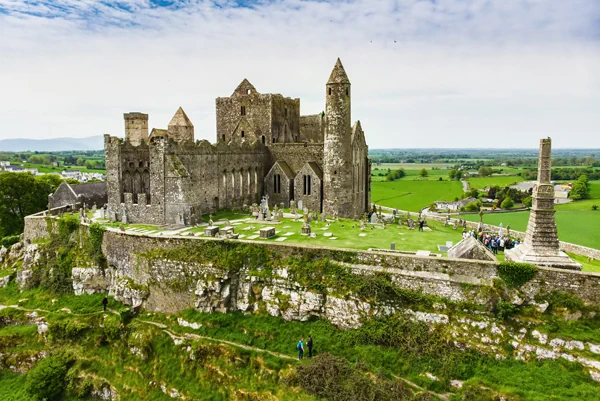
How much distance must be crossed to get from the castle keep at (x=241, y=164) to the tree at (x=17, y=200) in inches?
556

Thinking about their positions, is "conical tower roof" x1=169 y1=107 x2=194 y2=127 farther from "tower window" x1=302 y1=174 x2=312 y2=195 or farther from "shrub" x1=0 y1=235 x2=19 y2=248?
"shrub" x1=0 y1=235 x2=19 y2=248

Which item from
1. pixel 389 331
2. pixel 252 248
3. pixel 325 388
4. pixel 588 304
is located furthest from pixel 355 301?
pixel 588 304

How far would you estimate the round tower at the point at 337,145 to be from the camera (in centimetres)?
3459

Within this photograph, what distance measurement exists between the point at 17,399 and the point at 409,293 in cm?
2057

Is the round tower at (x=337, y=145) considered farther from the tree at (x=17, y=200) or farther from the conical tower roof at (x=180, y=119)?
the tree at (x=17, y=200)

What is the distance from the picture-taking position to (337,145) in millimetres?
34969

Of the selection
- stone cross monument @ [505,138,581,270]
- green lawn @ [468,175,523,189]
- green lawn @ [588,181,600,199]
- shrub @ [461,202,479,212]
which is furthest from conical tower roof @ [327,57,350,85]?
green lawn @ [468,175,523,189]

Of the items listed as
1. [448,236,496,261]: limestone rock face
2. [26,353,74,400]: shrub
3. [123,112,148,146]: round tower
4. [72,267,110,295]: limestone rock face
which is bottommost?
[26,353,74,400]: shrub

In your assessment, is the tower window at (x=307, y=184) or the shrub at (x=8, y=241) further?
the shrub at (x=8, y=241)

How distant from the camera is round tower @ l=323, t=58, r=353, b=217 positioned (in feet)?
113

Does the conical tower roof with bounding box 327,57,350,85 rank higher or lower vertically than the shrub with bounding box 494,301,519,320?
higher

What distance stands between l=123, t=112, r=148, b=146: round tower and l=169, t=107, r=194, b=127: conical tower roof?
2589 mm

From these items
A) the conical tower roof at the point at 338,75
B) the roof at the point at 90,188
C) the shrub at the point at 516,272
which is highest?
the conical tower roof at the point at 338,75

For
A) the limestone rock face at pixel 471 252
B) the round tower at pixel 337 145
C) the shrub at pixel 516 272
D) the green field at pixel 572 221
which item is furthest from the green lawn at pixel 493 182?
the shrub at pixel 516 272
